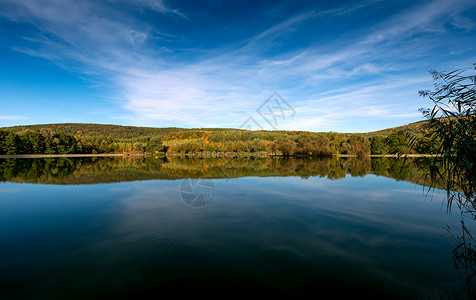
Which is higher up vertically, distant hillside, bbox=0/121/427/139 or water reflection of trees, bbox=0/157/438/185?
distant hillside, bbox=0/121/427/139

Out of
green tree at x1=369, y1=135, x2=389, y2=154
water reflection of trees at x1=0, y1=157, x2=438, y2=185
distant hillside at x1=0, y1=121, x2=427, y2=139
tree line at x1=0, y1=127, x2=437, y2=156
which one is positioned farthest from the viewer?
distant hillside at x1=0, y1=121, x2=427, y2=139

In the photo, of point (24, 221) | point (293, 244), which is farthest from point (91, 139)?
point (293, 244)

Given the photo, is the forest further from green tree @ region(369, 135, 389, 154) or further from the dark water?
the dark water

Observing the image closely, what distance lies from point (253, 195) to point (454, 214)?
892 centimetres

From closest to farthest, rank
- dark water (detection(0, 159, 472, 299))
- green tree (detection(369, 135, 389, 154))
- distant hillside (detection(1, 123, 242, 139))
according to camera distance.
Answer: dark water (detection(0, 159, 472, 299)), green tree (detection(369, 135, 389, 154)), distant hillside (detection(1, 123, 242, 139))

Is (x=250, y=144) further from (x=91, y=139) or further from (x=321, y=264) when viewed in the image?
(x=321, y=264)

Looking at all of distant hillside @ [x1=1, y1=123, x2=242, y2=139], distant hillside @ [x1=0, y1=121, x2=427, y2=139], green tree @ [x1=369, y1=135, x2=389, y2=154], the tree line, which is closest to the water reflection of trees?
the tree line

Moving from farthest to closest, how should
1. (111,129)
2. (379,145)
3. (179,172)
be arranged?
(111,129) < (379,145) < (179,172)

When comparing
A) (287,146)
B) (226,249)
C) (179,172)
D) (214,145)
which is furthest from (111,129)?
(226,249)

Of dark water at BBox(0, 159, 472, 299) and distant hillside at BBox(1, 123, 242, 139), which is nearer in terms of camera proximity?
dark water at BBox(0, 159, 472, 299)

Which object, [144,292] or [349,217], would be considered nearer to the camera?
[144,292]

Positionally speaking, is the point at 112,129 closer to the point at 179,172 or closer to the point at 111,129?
the point at 111,129

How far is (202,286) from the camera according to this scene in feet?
15.8

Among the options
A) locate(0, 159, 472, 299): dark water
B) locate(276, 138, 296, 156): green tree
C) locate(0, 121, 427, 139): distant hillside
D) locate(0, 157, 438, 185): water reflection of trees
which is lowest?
locate(0, 159, 472, 299): dark water
